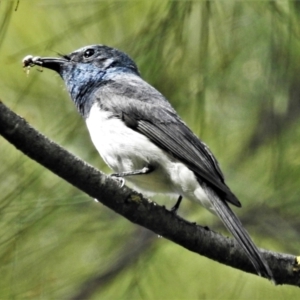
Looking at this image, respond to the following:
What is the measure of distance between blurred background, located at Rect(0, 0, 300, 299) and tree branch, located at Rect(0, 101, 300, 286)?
0.54 ft

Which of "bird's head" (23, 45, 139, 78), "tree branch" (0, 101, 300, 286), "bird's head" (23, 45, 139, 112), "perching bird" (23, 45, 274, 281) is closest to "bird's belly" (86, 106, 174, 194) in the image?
"perching bird" (23, 45, 274, 281)

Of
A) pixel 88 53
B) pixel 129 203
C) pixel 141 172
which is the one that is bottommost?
pixel 141 172

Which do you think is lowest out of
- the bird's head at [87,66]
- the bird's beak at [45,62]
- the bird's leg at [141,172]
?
the bird's leg at [141,172]

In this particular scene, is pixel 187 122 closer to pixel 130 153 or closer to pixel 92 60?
pixel 130 153

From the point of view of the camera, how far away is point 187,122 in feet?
6.31

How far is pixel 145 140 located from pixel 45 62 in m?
0.43

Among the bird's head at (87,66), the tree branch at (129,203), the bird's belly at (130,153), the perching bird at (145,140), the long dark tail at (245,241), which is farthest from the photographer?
the bird's head at (87,66)

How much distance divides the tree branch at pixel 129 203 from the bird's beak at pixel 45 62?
27.2 inches

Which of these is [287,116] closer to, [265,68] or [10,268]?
[265,68]

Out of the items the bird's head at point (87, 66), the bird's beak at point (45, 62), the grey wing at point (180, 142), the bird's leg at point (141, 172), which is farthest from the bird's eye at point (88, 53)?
the bird's leg at point (141, 172)

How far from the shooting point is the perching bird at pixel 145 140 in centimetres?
183

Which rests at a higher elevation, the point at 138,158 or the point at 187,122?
the point at 187,122

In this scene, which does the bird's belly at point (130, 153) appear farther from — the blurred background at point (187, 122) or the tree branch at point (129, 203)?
the tree branch at point (129, 203)

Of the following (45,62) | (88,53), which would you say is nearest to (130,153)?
(45,62)
